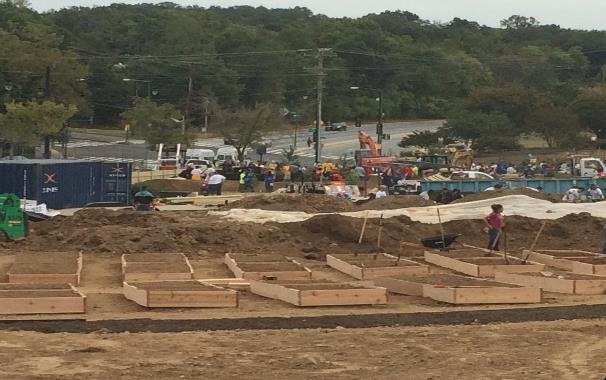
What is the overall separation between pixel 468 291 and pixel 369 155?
131 feet

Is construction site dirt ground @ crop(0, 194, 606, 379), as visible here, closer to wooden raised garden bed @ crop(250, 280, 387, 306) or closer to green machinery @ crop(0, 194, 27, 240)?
wooden raised garden bed @ crop(250, 280, 387, 306)

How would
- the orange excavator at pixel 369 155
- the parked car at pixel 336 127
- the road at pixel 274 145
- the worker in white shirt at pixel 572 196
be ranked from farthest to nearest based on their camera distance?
the parked car at pixel 336 127, the road at pixel 274 145, the orange excavator at pixel 369 155, the worker in white shirt at pixel 572 196

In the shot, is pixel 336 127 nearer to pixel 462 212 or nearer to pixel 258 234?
pixel 462 212

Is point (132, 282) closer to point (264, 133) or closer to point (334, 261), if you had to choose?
point (334, 261)

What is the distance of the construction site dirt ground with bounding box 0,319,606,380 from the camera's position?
11.2 metres

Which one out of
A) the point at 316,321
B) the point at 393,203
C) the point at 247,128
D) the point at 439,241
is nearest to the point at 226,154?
the point at 247,128

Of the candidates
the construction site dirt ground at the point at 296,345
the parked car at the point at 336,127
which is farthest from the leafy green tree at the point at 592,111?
the construction site dirt ground at the point at 296,345

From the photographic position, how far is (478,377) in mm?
11078

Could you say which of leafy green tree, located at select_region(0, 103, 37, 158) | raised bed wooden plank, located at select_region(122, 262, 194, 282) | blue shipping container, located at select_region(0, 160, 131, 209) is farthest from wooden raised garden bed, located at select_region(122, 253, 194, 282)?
leafy green tree, located at select_region(0, 103, 37, 158)

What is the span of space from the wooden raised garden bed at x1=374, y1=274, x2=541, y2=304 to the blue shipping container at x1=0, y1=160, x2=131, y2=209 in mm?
19541

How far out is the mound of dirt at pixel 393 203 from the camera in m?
34.1

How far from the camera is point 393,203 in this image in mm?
34500

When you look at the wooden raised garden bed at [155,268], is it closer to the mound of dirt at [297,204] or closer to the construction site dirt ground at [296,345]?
the construction site dirt ground at [296,345]

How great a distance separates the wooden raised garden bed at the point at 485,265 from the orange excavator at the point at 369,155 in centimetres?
3083
